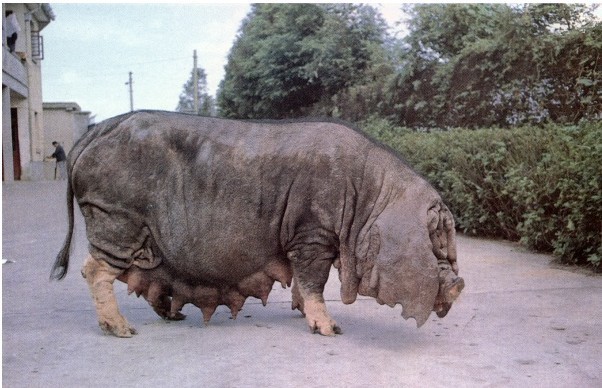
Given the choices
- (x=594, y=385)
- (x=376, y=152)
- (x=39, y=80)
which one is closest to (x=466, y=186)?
(x=376, y=152)

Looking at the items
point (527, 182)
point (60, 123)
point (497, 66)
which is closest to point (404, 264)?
point (527, 182)

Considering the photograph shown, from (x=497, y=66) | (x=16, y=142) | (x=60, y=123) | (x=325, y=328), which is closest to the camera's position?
(x=325, y=328)

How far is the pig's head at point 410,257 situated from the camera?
170 inches

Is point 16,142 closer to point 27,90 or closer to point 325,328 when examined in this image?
point 27,90

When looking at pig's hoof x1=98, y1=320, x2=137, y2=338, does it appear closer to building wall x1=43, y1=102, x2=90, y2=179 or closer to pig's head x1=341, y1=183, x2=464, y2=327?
pig's head x1=341, y1=183, x2=464, y2=327

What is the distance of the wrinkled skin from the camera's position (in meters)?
4.67

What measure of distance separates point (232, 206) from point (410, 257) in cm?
120

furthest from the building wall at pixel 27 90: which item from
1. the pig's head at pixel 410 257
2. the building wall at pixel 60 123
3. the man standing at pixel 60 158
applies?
the pig's head at pixel 410 257

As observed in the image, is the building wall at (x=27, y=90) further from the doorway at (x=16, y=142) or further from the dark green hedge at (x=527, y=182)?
the dark green hedge at (x=527, y=182)

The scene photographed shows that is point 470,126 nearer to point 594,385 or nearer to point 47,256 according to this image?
point 47,256

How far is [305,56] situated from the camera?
2308cm

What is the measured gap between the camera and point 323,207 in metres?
4.67

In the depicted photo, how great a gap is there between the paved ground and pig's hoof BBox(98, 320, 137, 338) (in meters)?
0.07

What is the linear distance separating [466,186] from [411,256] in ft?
18.1
